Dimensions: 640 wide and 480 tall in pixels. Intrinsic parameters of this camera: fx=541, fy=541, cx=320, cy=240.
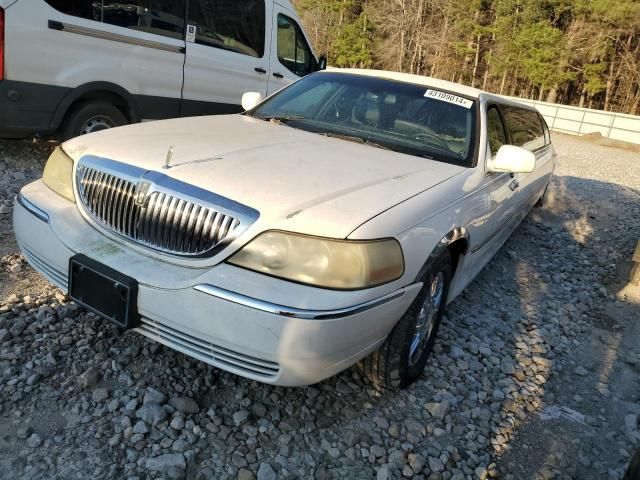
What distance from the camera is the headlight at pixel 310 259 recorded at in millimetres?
2047

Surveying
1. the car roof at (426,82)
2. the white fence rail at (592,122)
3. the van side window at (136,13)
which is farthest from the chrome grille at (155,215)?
the white fence rail at (592,122)

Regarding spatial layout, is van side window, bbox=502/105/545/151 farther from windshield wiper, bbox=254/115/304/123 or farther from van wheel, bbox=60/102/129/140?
van wheel, bbox=60/102/129/140

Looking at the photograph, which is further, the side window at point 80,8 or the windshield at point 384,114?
the side window at point 80,8

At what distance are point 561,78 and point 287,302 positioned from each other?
36.5 metres

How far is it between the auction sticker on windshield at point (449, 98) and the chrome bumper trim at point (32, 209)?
2452 millimetres

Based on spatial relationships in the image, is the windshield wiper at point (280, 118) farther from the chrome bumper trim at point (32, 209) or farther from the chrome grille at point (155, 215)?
the chrome bumper trim at point (32, 209)

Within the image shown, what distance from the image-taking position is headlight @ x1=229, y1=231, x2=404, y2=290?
205 centimetres

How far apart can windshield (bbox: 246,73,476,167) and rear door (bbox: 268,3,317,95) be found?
3.31 meters

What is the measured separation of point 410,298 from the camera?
235cm

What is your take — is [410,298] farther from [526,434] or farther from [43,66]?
[43,66]

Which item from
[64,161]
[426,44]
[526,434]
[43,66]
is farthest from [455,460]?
[426,44]

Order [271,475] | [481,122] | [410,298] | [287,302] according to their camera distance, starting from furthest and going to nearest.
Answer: [481,122] < [410,298] < [271,475] < [287,302]

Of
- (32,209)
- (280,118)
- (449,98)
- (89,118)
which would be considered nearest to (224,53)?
(89,118)

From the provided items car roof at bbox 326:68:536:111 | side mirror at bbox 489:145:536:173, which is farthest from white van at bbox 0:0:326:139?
side mirror at bbox 489:145:536:173
